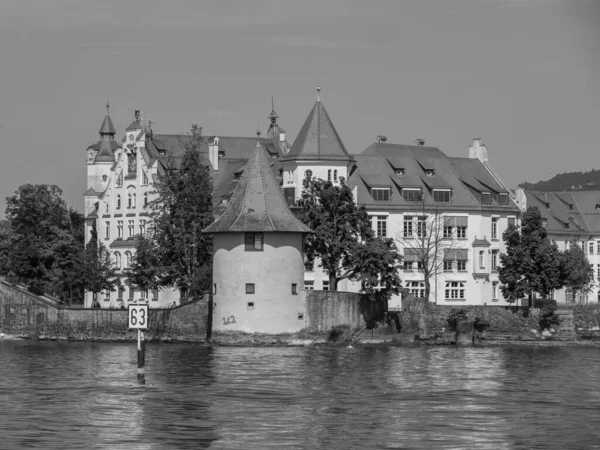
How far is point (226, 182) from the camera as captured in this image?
132125 mm

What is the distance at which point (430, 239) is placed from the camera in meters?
119

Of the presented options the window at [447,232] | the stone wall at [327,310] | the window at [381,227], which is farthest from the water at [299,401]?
the window at [447,232]

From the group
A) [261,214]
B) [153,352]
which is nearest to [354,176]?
[261,214]

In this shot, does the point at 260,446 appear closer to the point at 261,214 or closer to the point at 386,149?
the point at 261,214

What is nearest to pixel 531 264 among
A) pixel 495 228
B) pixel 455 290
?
pixel 455 290

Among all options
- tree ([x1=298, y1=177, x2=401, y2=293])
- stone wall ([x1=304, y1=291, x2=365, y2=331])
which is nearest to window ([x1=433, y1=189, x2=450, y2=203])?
tree ([x1=298, y1=177, x2=401, y2=293])

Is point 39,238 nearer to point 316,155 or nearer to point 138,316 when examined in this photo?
point 316,155

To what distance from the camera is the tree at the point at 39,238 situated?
123 metres

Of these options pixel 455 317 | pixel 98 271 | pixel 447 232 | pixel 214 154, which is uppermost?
pixel 214 154

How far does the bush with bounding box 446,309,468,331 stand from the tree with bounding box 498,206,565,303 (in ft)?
21.5

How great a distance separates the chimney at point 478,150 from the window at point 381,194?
1511cm

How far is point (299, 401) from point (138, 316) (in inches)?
386

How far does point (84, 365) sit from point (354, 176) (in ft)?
157

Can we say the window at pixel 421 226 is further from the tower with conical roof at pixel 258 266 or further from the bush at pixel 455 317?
the tower with conical roof at pixel 258 266
